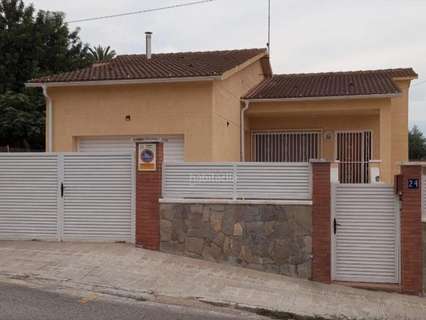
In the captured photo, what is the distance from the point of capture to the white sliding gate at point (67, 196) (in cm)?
1017

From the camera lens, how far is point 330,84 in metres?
17.1

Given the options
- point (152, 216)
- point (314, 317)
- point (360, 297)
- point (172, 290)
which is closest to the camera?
point (314, 317)

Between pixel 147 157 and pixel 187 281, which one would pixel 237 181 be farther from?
pixel 187 281

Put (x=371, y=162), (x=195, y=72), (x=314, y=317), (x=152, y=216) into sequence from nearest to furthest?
(x=314, y=317) < (x=152, y=216) < (x=195, y=72) < (x=371, y=162)

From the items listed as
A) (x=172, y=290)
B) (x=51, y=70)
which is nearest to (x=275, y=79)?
(x=172, y=290)

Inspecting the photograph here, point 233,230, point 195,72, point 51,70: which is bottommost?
point 233,230

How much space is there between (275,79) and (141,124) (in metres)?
7.27

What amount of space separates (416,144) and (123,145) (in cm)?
4806

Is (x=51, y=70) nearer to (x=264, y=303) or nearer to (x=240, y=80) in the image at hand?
(x=240, y=80)

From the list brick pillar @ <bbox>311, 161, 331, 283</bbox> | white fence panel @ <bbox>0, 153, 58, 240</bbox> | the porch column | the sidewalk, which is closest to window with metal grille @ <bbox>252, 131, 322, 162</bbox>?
the porch column

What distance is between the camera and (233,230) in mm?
9641

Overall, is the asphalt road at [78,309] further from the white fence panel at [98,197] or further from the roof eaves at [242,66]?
the roof eaves at [242,66]

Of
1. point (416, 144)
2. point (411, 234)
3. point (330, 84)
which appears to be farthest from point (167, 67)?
point (416, 144)

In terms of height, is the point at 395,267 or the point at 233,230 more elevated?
the point at 233,230
